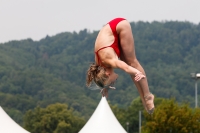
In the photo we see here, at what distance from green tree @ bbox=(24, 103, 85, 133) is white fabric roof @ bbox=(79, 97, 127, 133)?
73461mm

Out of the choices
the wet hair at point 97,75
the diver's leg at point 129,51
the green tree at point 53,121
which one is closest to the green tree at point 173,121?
the diver's leg at point 129,51

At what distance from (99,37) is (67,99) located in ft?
477

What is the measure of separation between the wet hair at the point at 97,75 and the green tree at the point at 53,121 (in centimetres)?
9414

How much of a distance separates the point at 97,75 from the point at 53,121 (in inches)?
3873

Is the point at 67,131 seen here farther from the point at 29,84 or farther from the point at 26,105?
the point at 29,84

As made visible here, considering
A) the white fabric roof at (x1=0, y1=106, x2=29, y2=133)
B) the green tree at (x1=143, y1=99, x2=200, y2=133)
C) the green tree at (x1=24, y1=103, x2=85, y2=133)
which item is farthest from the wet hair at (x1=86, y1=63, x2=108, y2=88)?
the green tree at (x1=24, y1=103, x2=85, y2=133)

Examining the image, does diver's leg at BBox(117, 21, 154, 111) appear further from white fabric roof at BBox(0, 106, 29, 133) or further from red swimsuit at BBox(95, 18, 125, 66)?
white fabric roof at BBox(0, 106, 29, 133)

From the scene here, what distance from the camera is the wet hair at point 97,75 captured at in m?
13.6

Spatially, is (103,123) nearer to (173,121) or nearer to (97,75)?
(173,121)

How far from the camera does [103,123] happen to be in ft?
110

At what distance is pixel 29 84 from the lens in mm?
171000

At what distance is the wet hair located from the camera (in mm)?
13555

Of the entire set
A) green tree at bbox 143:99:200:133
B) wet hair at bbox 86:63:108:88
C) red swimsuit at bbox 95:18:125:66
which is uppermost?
red swimsuit at bbox 95:18:125:66

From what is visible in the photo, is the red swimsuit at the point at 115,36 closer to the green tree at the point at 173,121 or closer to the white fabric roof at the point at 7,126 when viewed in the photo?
the white fabric roof at the point at 7,126
